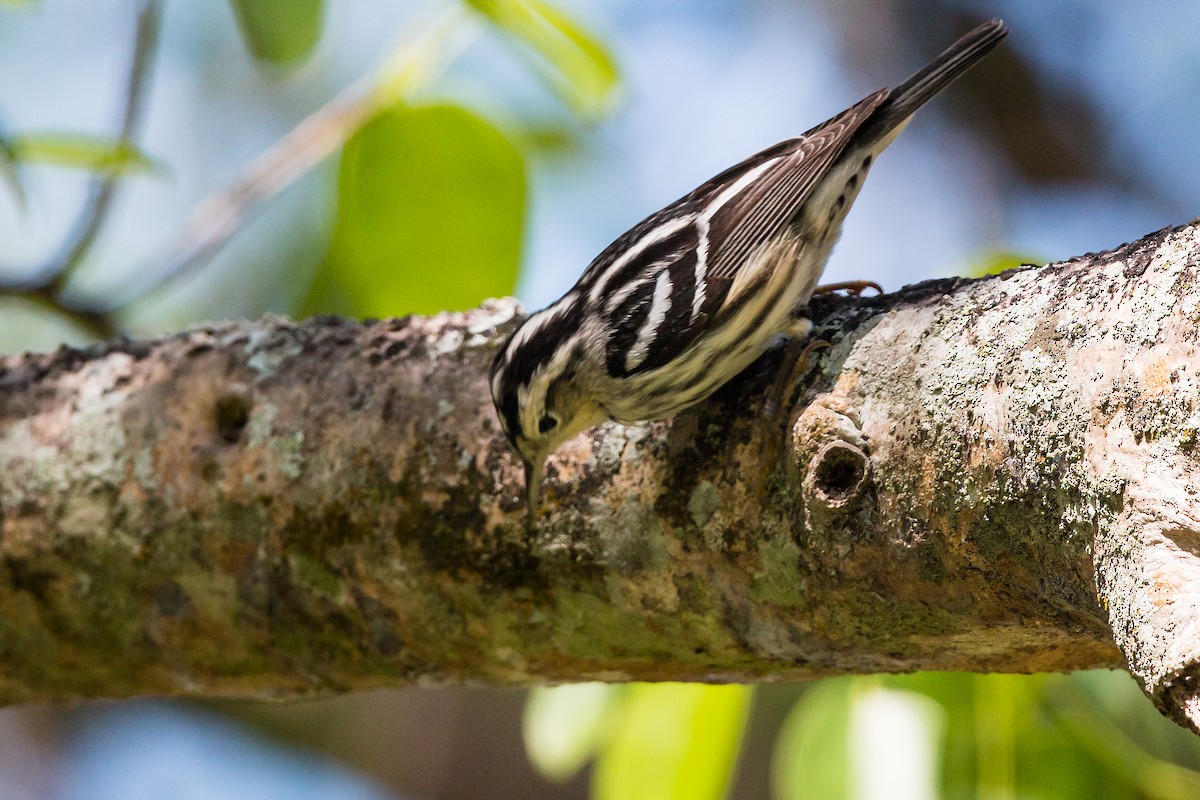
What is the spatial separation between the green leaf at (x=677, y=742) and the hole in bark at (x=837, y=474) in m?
0.64

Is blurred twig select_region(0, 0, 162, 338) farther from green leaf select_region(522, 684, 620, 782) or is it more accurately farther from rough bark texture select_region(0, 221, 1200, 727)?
green leaf select_region(522, 684, 620, 782)

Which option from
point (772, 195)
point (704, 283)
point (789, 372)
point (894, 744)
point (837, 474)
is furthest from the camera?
point (772, 195)

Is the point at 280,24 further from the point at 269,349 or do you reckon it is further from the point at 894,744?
the point at 894,744

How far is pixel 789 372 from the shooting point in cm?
215

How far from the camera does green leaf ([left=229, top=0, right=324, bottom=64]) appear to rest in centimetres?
243

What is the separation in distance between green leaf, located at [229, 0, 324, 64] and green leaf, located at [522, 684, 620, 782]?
59.9 inches

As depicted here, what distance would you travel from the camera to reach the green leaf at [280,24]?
95.8 inches

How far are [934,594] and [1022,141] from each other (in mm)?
5061

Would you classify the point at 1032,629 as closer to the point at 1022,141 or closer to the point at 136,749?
the point at 1022,141

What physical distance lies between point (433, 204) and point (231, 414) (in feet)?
2.16

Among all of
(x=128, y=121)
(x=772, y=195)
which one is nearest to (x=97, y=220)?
(x=128, y=121)

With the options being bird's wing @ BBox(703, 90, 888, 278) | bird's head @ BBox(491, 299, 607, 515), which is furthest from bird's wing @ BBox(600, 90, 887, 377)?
bird's head @ BBox(491, 299, 607, 515)

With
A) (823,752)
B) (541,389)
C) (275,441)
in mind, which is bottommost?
(823,752)

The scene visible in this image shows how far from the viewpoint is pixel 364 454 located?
2.47m
